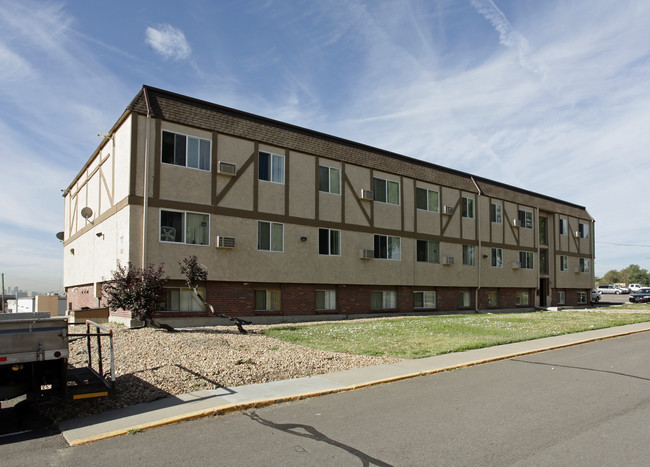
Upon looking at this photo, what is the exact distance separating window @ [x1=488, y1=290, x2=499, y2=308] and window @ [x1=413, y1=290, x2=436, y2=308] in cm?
569

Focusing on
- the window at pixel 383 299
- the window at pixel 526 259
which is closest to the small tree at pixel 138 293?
the window at pixel 383 299

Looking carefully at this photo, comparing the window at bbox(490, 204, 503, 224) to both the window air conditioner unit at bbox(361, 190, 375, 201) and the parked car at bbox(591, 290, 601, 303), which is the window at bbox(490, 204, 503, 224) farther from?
the parked car at bbox(591, 290, 601, 303)

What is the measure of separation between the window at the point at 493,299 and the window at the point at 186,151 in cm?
2099

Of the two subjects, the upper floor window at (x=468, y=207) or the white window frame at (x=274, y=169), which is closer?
the white window frame at (x=274, y=169)

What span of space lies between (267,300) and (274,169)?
218 inches

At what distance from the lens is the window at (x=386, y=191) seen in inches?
1026

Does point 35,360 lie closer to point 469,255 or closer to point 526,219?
point 469,255

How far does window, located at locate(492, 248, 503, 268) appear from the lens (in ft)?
108

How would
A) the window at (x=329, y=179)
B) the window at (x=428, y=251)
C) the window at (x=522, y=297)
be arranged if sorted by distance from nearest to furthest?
the window at (x=329, y=179)
the window at (x=428, y=251)
the window at (x=522, y=297)

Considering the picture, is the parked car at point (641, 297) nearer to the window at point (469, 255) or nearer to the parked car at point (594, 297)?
the parked car at point (594, 297)

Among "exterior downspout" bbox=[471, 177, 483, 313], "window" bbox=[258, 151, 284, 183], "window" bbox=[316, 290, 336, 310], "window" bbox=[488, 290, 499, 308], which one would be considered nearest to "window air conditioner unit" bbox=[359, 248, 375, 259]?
"window" bbox=[316, 290, 336, 310]

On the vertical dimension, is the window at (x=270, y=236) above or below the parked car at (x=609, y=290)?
above

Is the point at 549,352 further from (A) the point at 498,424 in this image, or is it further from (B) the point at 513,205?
(B) the point at 513,205

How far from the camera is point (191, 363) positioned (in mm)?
10156
